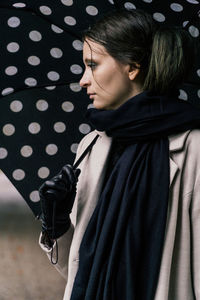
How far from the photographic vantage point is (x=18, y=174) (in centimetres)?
196

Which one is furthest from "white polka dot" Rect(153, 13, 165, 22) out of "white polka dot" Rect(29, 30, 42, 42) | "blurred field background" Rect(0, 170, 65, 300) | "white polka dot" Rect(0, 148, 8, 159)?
"blurred field background" Rect(0, 170, 65, 300)

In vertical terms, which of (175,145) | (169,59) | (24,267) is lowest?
(24,267)

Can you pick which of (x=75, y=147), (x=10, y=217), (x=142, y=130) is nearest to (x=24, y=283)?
(x=10, y=217)

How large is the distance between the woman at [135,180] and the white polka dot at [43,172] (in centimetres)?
23

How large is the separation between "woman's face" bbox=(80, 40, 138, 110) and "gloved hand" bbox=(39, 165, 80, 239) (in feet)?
0.94

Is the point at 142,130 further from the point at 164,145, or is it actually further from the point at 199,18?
the point at 199,18

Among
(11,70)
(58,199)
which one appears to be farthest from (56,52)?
(58,199)

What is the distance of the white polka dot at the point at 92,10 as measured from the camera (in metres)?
1.94

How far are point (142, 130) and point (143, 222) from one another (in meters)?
0.33

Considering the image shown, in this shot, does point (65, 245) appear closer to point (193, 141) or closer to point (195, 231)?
point (195, 231)

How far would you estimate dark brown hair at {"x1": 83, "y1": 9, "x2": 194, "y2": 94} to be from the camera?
167 cm

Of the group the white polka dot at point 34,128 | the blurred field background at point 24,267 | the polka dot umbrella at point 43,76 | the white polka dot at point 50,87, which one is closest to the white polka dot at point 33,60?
the polka dot umbrella at point 43,76

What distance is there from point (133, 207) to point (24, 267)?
1.82 m

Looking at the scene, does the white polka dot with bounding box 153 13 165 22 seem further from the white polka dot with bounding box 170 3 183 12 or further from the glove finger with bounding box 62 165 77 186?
the glove finger with bounding box 62 165 77 186
